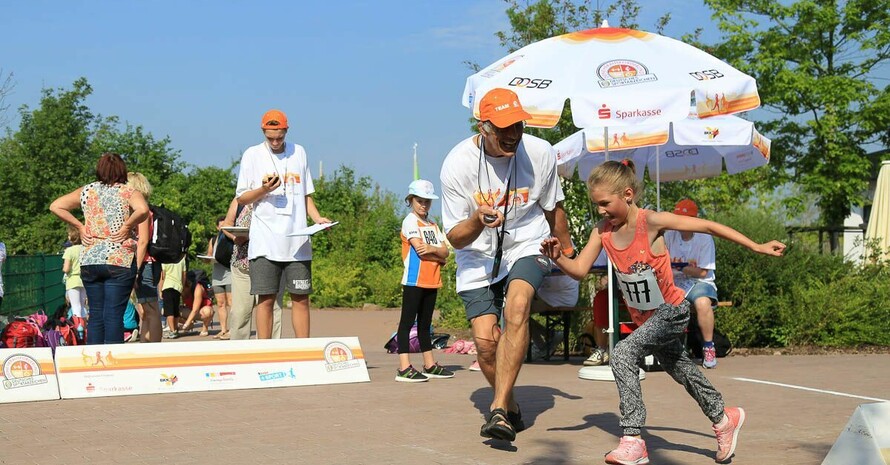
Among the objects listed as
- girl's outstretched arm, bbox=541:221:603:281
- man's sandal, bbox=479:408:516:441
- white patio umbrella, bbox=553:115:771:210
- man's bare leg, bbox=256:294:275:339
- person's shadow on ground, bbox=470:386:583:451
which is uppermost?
white patio umbrella, bbox=553:115:771:210

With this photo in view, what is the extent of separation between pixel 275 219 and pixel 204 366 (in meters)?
1.46

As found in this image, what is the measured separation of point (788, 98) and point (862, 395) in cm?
2374

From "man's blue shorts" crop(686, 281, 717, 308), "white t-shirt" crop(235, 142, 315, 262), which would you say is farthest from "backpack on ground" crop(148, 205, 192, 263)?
"man's blue shorts" crop(686, 281, 717, 308)

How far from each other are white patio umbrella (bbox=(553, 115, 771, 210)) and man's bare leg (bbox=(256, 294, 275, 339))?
3.77 metres

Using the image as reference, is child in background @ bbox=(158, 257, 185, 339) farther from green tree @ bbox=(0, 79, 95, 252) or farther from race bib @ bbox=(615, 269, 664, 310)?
green tree @ bbox=(0, 79, 95, 252)

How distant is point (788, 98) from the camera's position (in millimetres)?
30578

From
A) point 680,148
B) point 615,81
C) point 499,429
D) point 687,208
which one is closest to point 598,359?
point 687,208

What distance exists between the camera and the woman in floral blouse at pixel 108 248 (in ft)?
29.5

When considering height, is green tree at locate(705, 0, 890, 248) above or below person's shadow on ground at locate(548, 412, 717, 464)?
above

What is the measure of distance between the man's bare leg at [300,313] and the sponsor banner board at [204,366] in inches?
19.0

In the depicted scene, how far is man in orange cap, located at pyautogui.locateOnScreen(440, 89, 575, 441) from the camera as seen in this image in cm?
605

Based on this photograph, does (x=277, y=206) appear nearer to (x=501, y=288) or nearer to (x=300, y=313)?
(x=300, y=313)

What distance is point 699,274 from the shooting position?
10953 mm

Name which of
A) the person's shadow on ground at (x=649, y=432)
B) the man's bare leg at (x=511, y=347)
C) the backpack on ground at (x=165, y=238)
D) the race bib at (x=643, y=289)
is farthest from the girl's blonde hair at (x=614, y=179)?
the backpack on ground at (x=165, y=238)
